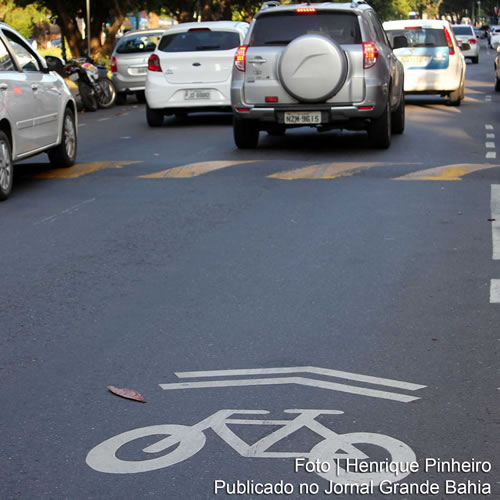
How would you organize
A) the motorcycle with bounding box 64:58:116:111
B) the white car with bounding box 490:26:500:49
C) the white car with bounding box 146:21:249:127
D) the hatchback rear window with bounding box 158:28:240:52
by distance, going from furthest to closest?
1. the white car with bounding box 490:26:500:49
2. the motorcycle with bounding box 64:58:116:111
3. the hatchback rear window with bounding box 158:28:240:52
4. the white car with bounding box 146:21:249:127

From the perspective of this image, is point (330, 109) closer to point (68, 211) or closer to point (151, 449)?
point (68, 211)

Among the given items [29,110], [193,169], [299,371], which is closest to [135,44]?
[193,169]

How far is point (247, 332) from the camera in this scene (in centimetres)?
579

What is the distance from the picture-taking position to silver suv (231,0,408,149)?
13.8 metres

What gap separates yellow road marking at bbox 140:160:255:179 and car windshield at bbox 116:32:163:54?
14.3 meters

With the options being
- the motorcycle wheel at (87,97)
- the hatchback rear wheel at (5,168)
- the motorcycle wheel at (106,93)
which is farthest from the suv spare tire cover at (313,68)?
the motorcycle wheel at (106,93)

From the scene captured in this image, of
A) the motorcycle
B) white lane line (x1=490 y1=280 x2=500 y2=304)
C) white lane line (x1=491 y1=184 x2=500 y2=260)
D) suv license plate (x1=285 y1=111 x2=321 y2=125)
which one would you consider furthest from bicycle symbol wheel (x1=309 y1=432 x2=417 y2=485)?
the motorcycle

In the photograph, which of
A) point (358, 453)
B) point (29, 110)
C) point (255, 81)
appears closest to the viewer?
point (358, 453)

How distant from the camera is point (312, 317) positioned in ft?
20.0

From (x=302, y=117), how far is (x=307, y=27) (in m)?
1.25

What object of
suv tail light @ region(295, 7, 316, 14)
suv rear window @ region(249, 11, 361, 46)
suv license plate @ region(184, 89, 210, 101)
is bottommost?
suv license plate @ region(184, 89, 210, 101)

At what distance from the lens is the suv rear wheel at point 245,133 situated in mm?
14859

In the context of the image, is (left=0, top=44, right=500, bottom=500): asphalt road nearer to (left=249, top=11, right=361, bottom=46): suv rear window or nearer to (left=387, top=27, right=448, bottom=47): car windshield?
(left=249, top=11, right=361, bottom=46): suv rear window

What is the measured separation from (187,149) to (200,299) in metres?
8.73
